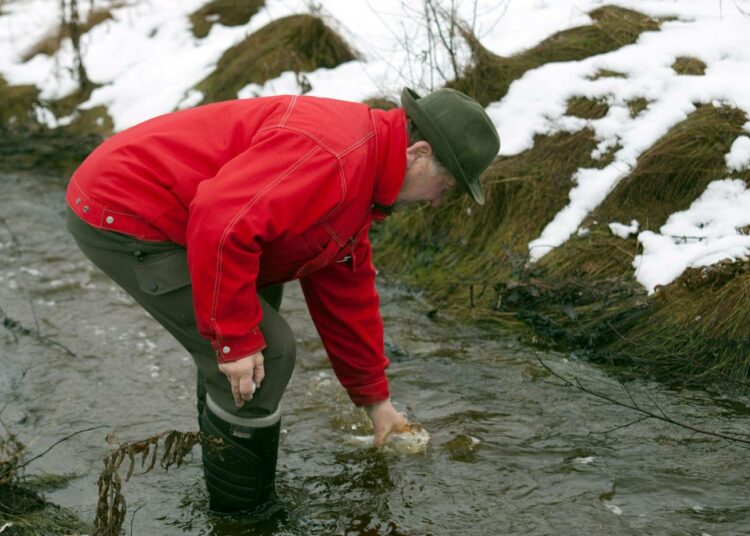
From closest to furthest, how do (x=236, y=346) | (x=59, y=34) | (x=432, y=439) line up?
(x=236, y=346)
(x=432, y=439)
(x=59, y=34)

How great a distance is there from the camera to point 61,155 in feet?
30.9

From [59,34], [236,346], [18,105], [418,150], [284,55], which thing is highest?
[418,150]

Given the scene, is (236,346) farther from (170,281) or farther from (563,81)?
(563,81)

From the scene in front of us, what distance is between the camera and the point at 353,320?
3838 millimetres

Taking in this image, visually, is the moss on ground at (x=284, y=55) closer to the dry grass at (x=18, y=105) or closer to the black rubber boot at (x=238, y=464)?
the dry grass at (x=18, y=105)

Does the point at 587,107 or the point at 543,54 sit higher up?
the point at 543,54

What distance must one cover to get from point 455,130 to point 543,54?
4231 mm

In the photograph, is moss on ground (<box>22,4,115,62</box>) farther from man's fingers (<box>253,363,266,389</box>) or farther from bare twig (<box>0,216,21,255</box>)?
man's fingers (<box>253,363,266,389</box>)

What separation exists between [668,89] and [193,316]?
4086 millimetres

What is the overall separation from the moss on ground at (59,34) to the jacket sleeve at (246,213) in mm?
9169

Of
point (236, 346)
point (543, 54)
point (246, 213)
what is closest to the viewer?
point (246, 213)

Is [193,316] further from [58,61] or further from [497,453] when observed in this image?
[58,61]

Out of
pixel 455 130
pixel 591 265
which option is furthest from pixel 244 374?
pixel 591 265

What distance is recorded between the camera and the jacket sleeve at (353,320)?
12.4 ft
